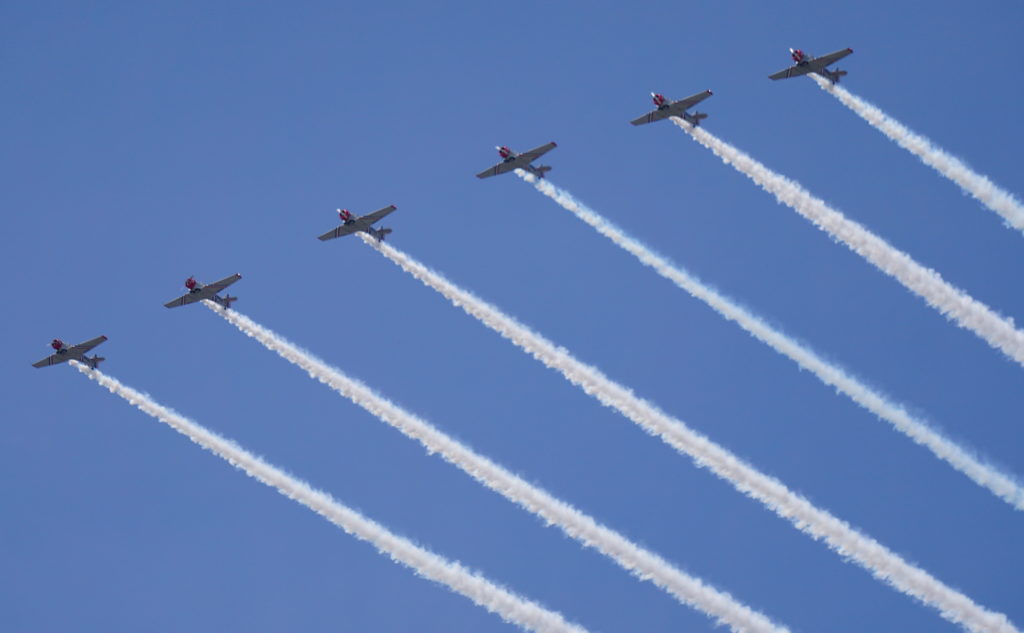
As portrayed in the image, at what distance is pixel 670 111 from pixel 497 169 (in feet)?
33.7

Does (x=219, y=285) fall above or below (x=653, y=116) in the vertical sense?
below

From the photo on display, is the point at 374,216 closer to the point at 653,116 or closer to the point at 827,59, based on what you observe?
the point at 653,116

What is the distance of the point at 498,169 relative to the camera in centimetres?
9169

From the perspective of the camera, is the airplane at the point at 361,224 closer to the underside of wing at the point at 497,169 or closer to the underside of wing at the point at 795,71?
the underside of wing at the point at 497,169

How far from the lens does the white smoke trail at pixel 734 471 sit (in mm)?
76375

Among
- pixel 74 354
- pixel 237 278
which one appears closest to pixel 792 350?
pixel 237 278

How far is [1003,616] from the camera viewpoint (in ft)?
247

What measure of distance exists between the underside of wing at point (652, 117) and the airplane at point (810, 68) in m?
6.18

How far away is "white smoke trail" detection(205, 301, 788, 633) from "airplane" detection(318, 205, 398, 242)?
23.9ft

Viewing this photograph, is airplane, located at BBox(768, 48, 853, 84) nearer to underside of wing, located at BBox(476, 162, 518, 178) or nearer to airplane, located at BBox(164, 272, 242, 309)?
underside of wing, located at BBox(476, 162, 518, 178)

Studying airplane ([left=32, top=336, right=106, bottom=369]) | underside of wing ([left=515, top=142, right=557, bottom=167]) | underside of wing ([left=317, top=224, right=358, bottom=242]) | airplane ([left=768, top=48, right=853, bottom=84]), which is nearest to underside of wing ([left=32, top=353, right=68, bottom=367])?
airplane ([left=32, top=336, right=106, bottom=369])

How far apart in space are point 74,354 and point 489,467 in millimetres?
26274

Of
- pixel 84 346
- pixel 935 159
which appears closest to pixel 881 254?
pixel 935 159

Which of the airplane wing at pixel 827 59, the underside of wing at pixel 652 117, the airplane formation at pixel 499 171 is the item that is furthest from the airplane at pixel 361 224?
the airplane wing at pixel 827 59
